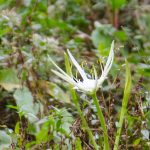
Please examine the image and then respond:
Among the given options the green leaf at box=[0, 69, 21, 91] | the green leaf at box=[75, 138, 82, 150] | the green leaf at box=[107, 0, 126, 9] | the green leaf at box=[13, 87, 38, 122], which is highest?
the green leaf at box=[107, 0, 126, 9]

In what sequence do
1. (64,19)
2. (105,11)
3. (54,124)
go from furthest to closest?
(105,11), (64,19), (54,124)

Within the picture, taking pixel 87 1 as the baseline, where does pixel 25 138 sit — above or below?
below

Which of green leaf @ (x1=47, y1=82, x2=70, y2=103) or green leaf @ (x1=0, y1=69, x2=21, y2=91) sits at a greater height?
green leaf @ (x1=0, y1=69, x2=21, y2=91)


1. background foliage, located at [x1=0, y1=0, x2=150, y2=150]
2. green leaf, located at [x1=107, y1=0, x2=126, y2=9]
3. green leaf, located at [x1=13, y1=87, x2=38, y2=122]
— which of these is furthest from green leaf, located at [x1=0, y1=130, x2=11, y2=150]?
green leaf, located at [x1=107, y1=0, x2=126, y2=9]

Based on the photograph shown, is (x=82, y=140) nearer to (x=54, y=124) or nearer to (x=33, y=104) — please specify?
(x=54, y=124)

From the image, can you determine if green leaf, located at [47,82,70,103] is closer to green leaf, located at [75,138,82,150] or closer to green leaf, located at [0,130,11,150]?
green leaf, located at [0,130,11,150]

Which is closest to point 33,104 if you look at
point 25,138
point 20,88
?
point 20,88

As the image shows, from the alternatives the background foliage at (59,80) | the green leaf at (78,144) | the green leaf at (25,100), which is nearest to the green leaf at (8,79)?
the background foliage at (59,80)

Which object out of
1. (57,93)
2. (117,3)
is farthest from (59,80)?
(117,3)

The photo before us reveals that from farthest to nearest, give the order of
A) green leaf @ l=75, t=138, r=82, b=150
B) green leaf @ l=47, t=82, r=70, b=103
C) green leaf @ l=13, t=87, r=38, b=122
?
green leaf @ l=47, t=82, r=70, b=103
green leaf @ l=13, t=87, r=38, b=122
green leaf @ l=75, t=138, r=82, b=150
